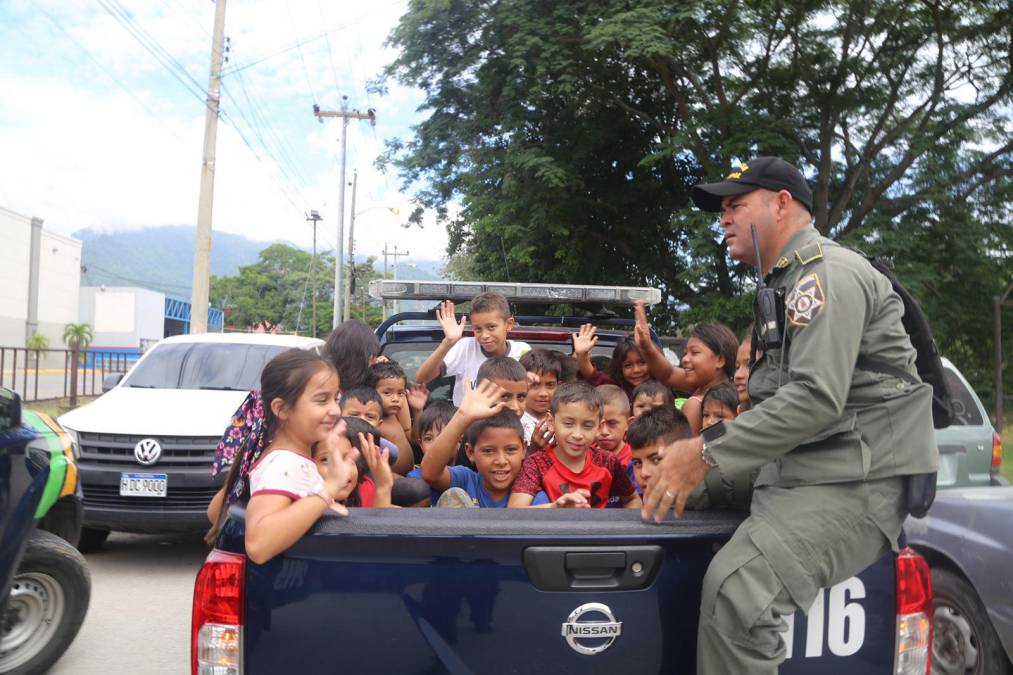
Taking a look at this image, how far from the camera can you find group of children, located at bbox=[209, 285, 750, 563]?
98.3 inches

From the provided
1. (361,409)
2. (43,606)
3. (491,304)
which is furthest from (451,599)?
(43,606)

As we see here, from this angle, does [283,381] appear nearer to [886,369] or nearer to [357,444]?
[357,444]

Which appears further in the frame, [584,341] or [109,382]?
[109,382]

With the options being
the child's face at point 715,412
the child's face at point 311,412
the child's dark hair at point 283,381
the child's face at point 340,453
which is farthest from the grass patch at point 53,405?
the child's face at point 311,412

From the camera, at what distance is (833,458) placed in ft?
7.50

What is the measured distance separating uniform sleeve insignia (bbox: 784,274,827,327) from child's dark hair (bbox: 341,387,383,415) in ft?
7.11

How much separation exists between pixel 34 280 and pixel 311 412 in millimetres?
60956

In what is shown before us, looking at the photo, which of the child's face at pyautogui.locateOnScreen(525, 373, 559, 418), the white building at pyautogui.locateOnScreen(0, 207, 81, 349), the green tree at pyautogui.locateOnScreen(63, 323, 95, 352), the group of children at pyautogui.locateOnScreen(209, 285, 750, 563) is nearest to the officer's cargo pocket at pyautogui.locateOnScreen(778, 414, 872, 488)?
the group of children at pyautogui.locateOnScreen(209, 285, 750, 563)

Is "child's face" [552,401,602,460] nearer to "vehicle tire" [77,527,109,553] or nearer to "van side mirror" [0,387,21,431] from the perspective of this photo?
"van side mirror" [0,387,21,431]

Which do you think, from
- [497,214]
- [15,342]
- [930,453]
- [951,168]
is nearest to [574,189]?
[497,214]

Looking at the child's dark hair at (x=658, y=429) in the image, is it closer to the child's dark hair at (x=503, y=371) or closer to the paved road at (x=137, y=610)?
the child's dark hair at (x=503, y=371)

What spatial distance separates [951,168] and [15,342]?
54880mm

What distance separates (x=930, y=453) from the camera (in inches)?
90.3

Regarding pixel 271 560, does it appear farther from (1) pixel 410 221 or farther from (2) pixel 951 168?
(1) pixel 410 221
